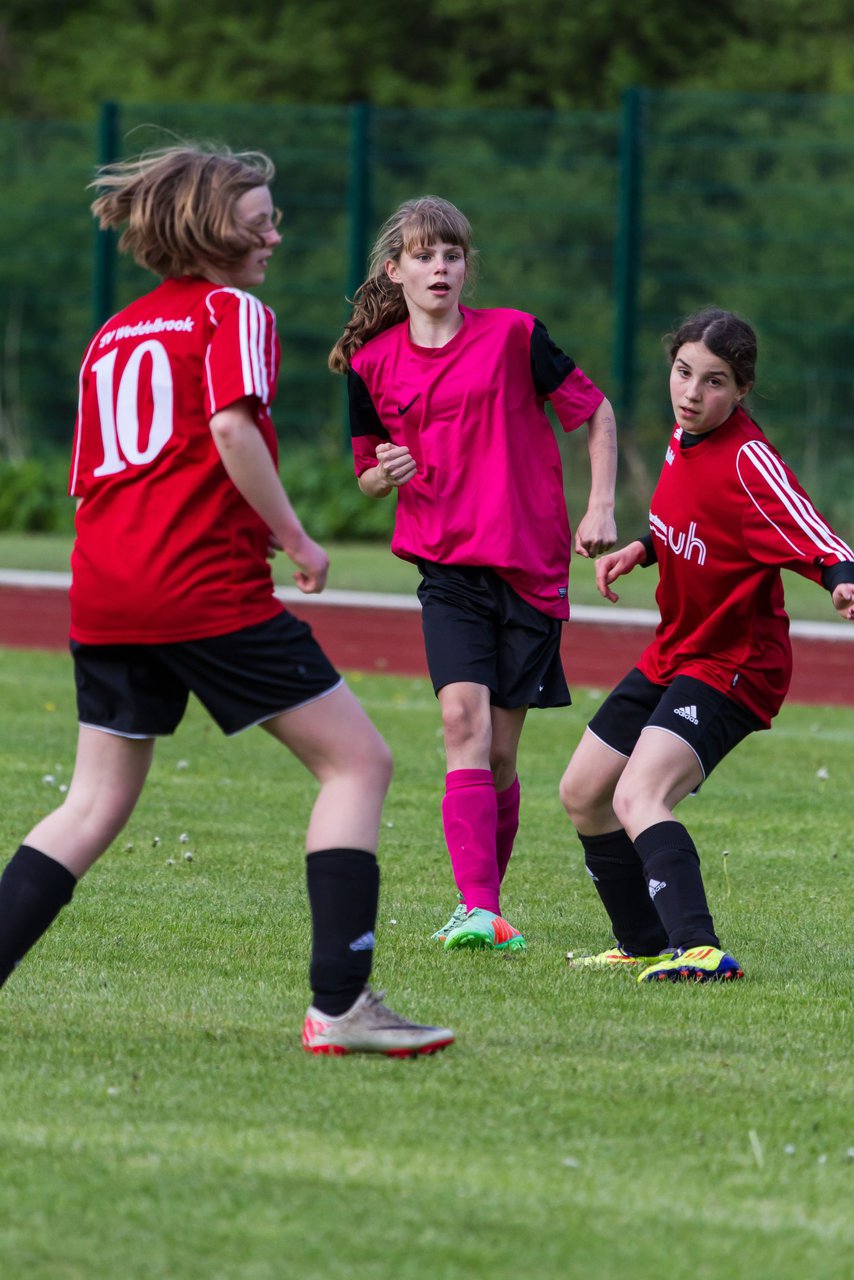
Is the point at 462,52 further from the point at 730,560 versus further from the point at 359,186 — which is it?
the point at 730,560

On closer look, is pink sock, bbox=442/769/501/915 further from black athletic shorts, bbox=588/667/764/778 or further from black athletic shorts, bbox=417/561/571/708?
black athletic shorts, bbox=588/667/764/778

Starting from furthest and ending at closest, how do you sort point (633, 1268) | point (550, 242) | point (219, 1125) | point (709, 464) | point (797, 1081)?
1. point (550, 242)
2. point (709, 464)
3. point (797, 1081)
4. point (219, 1125)
5. point (633, 1268)

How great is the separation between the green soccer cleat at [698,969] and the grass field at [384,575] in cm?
965

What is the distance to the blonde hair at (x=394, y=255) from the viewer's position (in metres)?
5.77

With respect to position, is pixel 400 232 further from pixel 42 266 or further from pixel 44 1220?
pixel 42 266

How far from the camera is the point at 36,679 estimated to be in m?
11.8

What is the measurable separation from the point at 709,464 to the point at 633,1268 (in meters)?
2.70

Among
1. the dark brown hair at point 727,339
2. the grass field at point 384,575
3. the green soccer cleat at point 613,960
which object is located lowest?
the grass field at point 384,575

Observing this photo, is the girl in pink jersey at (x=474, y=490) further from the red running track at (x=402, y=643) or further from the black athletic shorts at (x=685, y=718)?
the red running track at (x=402, y=643)

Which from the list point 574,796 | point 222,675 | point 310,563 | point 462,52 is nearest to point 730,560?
point 574,796

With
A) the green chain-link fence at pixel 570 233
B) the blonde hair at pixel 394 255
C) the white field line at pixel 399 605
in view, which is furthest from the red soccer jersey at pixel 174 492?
the green chain-link fence at pixel 570 233

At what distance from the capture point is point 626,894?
5586mm

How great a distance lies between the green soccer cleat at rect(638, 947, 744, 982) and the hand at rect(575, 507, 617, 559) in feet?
3.80

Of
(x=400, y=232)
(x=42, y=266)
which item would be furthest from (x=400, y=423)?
(x=42, y=266)
